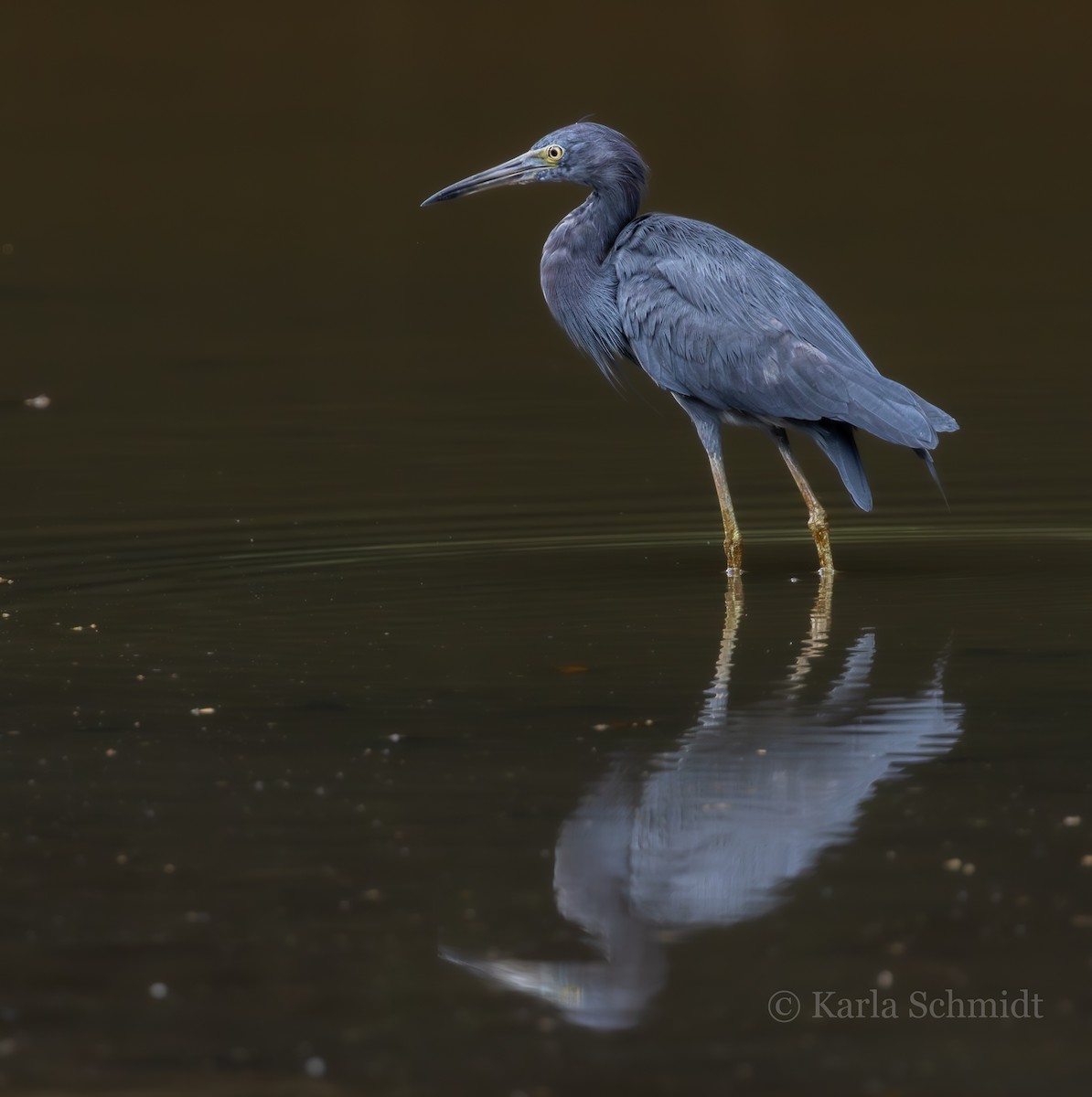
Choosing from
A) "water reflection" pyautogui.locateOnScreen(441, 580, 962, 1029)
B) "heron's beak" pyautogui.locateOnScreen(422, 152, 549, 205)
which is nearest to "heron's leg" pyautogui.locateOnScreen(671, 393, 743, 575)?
"heron's beak" pyautogui.locateOnScreen(422, 152, 549, 205)

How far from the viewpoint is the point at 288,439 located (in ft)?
45.9

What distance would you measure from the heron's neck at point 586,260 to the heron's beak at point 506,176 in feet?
1.00

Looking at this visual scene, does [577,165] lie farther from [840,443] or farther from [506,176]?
[840,443]

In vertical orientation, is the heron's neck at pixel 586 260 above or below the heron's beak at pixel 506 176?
below

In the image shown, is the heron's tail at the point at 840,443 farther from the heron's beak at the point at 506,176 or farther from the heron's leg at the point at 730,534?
the heron's beak at the point at 506,176

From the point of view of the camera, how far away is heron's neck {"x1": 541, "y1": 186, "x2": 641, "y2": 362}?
1099 centimetres

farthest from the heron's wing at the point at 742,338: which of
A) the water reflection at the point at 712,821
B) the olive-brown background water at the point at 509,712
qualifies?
the water reflection at the point at 712,821

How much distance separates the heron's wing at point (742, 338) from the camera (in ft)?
32.7

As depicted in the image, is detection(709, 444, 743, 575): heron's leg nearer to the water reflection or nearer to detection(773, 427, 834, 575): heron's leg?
detection(773, 427, 834, 575): heron's leg

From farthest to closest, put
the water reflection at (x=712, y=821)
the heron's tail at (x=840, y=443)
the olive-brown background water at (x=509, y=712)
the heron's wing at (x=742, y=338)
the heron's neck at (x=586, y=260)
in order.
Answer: the heron's neck at (x=586, y=260) < the heron's tail at (x=840, y=443) < the heron's wing at (x=742, y=338) < the water reflection at (x=712, y=821) < the olive-brown background water at (x=509, y=712)

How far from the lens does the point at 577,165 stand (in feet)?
36.9

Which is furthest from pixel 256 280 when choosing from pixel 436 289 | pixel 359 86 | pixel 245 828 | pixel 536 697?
pixel 359 86

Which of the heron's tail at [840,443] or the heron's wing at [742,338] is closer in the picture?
the heron's wing at [742,338]

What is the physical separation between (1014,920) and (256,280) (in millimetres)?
18286
